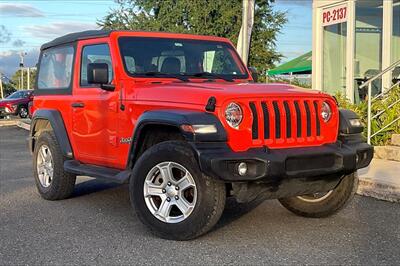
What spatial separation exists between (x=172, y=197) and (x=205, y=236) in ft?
1.62

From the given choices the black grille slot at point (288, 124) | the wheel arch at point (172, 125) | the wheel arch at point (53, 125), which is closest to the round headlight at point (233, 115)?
the wheel arch at point (172, 125)

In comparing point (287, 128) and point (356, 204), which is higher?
point (287, 128)

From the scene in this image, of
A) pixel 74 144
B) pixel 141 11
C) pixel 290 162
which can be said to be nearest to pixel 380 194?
pixel 290 162

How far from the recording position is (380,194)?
7227 mm

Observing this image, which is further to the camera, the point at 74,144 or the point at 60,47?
the point at 60,47

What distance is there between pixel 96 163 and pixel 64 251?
1.79m

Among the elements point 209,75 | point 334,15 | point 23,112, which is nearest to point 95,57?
point 209,75

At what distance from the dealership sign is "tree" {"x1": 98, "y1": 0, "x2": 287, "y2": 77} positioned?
9.18m

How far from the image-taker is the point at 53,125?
717 cm

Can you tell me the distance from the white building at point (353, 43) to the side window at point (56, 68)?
25.4ft

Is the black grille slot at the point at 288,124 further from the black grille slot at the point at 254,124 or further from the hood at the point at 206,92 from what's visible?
the black grille slot at the point at 254,124

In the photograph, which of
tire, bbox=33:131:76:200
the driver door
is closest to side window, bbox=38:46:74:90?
the driver door

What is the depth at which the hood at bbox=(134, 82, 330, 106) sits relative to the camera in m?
5.08

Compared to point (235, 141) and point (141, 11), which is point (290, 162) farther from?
point (141, 11)
